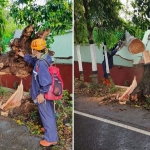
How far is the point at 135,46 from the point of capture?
10.1 ft

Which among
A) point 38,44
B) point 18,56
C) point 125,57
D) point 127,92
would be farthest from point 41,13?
point 127,92

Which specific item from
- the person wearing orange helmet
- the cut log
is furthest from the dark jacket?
the cut log

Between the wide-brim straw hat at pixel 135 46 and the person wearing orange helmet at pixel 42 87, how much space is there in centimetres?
106

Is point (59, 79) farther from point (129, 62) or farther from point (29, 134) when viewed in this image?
point (129, 62)

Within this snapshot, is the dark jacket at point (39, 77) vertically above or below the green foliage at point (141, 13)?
below

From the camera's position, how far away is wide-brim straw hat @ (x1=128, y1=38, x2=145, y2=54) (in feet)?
10.0

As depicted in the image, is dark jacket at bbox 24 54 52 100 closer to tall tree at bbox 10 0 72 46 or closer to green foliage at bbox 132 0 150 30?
tall tree at bbox 10 0 72 46

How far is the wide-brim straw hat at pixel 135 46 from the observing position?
3.05 metres

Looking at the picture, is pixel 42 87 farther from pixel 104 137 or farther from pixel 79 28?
pixel 104 137

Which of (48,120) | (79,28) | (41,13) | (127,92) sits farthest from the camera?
(127,92)

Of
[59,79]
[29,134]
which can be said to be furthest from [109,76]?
[29,134]

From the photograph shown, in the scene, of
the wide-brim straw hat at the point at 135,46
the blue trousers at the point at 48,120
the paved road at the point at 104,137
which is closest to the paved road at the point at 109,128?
the paved road at the point at 104,137

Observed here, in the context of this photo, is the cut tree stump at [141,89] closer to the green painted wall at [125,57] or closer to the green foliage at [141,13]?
the green painted wall at [125,57]

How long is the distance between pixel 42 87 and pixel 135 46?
1246 millimetres
